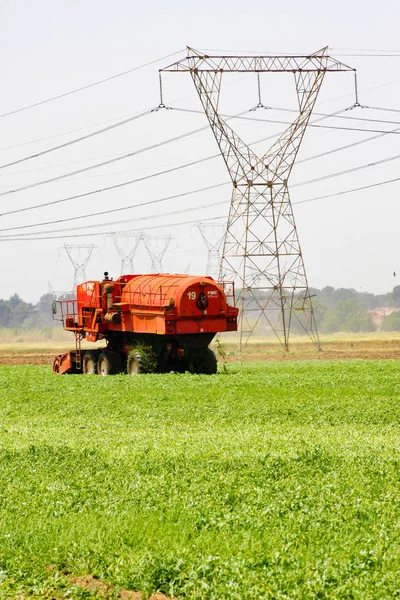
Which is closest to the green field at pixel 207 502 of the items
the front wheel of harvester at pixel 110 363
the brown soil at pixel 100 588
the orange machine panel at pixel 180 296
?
the brown soil at pixel 100 588

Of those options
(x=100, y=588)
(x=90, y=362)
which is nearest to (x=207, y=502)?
(x=100, y=588)

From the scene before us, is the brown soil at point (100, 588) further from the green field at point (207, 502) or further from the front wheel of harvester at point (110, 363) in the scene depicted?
the front wheel of harvester at point (110, 363)

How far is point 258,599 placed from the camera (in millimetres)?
9227

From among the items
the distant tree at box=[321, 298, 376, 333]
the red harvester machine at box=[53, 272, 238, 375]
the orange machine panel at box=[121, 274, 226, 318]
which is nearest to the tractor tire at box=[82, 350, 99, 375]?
the red harvester machine at box=[53, 272, 238, 375]

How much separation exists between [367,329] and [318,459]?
147 meters

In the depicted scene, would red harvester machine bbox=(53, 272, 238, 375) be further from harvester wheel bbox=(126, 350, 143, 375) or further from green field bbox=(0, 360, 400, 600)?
green field bbox=(0, 360, 400, 600)

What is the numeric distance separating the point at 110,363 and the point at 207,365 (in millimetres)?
4232

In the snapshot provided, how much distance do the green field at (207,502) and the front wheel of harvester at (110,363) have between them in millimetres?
12875

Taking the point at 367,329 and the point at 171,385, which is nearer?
the point at 171,385

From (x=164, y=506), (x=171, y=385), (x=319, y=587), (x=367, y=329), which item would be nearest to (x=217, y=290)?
(x=171, y=385)

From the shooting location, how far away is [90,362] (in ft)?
125

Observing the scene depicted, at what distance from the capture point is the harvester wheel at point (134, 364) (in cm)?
3422

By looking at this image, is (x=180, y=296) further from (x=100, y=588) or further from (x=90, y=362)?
(x=100, y=588)

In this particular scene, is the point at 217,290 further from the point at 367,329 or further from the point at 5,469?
the point at 367,329
